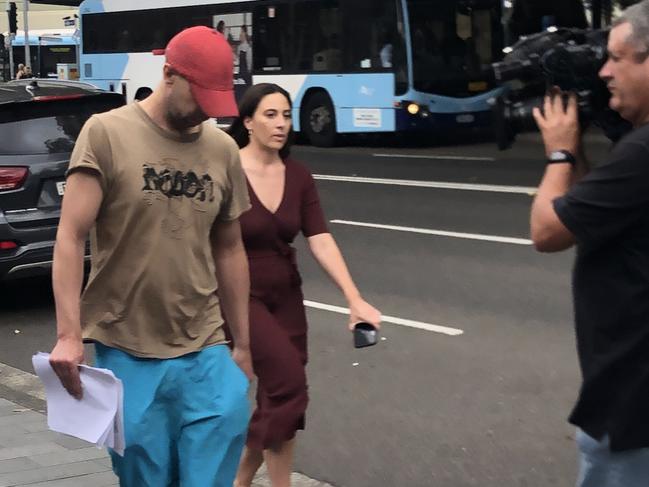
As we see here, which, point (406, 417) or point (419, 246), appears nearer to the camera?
point (406, 417)

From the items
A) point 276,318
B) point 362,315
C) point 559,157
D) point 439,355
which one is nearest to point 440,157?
point 439,355

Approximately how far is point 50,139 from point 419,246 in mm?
3917

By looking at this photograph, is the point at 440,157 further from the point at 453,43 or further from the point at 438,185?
the point at 438,185

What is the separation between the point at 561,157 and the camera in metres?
3.02

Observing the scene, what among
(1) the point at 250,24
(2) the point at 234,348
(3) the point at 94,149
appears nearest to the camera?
(3) the point at 94,149

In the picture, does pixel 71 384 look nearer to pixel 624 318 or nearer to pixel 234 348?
pixel 234 348

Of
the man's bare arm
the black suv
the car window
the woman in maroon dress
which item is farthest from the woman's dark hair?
the car window

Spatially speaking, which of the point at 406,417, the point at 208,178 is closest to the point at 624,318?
the point at 208,178

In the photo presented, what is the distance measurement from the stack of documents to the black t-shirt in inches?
53.0

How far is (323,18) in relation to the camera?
22.0 meters

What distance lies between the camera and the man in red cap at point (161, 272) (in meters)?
3.40

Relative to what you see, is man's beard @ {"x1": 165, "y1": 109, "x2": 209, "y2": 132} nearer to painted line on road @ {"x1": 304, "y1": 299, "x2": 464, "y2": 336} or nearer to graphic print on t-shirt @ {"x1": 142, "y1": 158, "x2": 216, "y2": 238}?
graphic print on t-shirt @ {"x1": 142, "y1": 158, "x2": 216, "y2": 238}

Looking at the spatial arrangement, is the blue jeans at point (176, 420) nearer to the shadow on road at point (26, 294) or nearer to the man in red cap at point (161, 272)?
the man in red cap at point (161, 272)

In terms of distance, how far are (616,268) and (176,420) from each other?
58.0 inches
